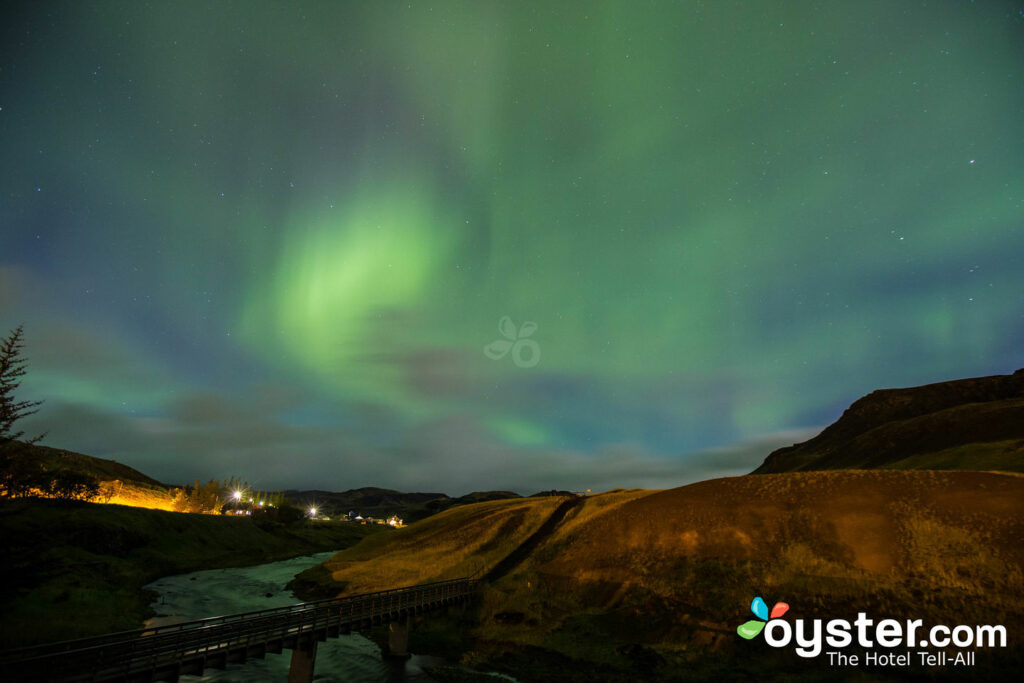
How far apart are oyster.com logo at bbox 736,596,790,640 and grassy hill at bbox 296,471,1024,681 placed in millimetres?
575

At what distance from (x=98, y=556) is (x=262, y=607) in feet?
96.8

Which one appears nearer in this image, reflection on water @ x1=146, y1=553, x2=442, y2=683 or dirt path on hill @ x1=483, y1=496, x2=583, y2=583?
reflection on water @ x1=146, y1=553, x2=442, y2=683

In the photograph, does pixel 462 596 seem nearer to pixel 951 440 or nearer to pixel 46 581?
pixel 46 581

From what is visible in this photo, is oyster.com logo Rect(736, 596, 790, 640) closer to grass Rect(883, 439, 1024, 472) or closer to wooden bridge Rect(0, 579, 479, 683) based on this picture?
wooden bridge Rect(0, 579, 479, 683)

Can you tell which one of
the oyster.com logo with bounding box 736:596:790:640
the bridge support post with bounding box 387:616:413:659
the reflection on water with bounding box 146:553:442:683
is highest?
the oyster.com logo with bounding box 736:596:790:640

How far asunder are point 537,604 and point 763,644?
67.4 ft

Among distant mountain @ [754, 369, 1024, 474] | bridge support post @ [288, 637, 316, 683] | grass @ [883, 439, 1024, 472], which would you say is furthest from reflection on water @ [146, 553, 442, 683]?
distant mountain @ [754, 369, 1024, 474]

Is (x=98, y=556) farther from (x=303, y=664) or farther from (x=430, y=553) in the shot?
(x=303, y=664)

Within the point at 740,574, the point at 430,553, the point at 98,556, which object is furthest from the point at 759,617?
the point at 98,556

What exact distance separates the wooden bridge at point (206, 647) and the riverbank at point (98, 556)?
10.5m

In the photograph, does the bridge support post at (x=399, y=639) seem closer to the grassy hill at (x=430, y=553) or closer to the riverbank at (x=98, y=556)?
the grassy hill at (x=430, y=553)

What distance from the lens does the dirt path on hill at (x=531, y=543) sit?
57.3 meters

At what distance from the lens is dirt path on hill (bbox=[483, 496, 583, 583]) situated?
188ft

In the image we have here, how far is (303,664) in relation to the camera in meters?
30.9
